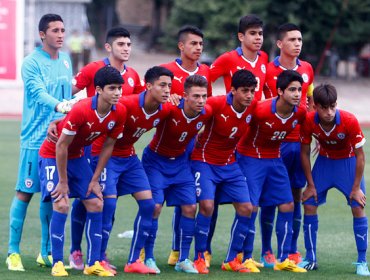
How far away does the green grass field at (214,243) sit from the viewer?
994cm

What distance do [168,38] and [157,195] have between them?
31.6 m

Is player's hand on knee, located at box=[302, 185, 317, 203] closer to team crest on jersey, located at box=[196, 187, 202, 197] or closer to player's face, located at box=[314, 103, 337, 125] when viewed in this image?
player's face, located at box=[314, 103, 337, 125]

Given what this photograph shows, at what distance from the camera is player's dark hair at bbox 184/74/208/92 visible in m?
9.95

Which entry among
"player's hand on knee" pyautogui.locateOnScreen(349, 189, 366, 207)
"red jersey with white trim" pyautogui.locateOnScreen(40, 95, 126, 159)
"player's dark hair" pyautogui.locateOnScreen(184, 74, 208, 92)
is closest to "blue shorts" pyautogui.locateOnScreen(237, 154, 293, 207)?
"player's hand on knee" pyautogui.locateOnScreen(349, 189, 366, 207)

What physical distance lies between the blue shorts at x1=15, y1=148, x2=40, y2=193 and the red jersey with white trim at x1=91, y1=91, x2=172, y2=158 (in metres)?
0.73

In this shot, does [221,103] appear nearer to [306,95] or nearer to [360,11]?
[306,95]

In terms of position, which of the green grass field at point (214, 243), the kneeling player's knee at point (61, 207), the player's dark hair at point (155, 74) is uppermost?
the player's dark hair at point (155, 74)

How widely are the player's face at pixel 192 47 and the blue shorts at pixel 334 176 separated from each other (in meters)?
1.73

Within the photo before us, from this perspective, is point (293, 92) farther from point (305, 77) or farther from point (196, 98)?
point (196, 98)

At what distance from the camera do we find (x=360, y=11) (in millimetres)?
36688

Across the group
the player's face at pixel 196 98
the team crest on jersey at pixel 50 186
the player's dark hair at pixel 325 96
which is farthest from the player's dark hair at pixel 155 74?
the player's dark hair at pixel 325 96

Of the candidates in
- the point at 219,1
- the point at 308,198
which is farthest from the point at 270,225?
the point at 219,1

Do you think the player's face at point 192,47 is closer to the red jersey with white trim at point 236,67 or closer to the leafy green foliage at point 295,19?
the red jersey with white trim at point 236,67

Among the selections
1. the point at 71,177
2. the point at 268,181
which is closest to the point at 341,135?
the point at 268,181
